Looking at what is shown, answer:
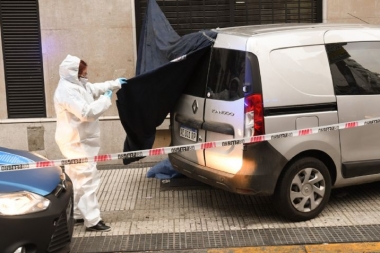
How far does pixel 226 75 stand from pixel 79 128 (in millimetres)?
1541

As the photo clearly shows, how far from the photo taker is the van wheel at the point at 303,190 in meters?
5.00

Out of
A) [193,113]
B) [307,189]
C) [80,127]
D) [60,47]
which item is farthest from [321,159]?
[60,47]

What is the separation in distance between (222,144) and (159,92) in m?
1.06

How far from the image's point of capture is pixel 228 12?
827 cm

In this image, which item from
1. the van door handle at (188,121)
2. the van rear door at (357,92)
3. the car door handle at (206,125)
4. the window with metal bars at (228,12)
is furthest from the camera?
the window with metal bars at (228,12)

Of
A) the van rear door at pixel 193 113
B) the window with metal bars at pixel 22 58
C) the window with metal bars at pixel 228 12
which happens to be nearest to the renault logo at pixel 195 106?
the van rear door at pixel 193 113

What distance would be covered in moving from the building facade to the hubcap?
318 cm

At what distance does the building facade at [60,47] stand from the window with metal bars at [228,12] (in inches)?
0.6

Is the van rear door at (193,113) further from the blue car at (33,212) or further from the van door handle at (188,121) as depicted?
the blue car at (33,212)

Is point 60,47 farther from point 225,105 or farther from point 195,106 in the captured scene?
point 225,105

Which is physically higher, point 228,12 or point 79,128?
point 228,12

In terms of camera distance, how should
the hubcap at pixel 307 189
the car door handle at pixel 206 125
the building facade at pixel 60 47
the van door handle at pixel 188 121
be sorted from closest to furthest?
the car door handle at pixel 206 125
the hubcap at pixel 307 189
the van door handle at pixel 188 121
the building facade at pixel 60 47

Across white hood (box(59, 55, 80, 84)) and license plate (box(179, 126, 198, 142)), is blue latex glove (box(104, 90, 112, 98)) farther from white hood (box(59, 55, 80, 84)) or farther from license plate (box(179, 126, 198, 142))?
license plate (box(179, 126, 198, 142))

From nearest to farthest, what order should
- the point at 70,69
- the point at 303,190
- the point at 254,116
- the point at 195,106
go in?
the point at 254,116
the point at 70,69
the point at 303,190
the point at 195,106
